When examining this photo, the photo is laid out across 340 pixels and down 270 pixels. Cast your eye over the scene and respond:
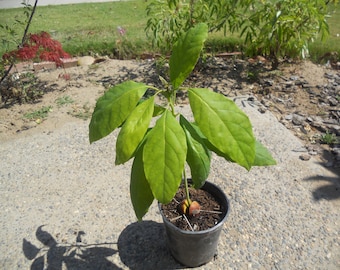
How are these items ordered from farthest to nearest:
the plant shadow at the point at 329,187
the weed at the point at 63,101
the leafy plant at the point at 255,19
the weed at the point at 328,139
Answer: the weed at the point at 63,101
the leafy plant at the point at 255,19
the weed at the point at 328,139
the plant shadow at the point at 329,187

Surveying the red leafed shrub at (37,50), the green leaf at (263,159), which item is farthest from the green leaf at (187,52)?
the red leafed shrub at (37,50)

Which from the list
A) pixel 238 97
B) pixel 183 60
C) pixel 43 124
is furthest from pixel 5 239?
pixel 238 97

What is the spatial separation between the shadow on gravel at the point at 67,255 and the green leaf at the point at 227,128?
138cm

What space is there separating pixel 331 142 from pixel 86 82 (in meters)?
3.16

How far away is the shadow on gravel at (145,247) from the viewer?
1994mm

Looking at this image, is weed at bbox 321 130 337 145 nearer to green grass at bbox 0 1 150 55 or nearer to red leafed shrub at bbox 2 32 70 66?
green grass at bbox 0 1 150 55

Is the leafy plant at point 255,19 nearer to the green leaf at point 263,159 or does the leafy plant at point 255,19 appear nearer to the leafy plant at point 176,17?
the leafy plant at point 176,17

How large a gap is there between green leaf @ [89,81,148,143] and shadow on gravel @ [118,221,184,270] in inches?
46.5

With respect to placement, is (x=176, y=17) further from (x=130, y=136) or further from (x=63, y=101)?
(x=130, y=136)

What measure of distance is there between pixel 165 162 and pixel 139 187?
0.29 m

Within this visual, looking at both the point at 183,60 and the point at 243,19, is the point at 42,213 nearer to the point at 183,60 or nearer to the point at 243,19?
the point at 183,60

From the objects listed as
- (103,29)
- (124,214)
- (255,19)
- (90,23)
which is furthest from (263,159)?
(90,23)

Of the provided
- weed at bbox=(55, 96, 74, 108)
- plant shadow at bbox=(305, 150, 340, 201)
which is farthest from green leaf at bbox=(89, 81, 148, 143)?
weed at bbox=(55, 96, 74, 108)

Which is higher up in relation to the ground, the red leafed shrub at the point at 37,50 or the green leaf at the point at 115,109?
the green leaf at the point at 115,109
